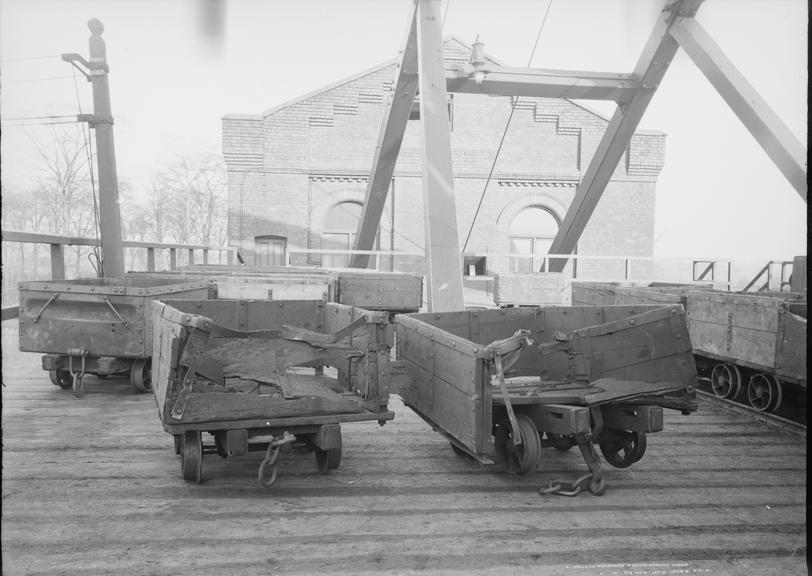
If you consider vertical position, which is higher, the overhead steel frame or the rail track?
the overhead steel frame

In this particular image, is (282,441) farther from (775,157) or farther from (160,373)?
(775,157)

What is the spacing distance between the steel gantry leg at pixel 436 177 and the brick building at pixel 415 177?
12.9 meters

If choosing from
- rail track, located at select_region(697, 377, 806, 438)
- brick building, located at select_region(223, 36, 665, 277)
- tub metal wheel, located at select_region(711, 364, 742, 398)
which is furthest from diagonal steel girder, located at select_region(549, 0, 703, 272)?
brick building, located at select_region(223, 36, 665, 277)

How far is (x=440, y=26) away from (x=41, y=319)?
546cm

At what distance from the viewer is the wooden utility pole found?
7.93m

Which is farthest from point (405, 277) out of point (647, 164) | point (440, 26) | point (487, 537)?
point (647, 164)

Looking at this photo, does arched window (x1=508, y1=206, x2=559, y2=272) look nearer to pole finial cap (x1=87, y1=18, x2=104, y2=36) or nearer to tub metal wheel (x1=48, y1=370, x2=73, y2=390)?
pole finial cap (x1=87, y1=18, x2=104, y2=36)

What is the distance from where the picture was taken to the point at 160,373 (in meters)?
4.41

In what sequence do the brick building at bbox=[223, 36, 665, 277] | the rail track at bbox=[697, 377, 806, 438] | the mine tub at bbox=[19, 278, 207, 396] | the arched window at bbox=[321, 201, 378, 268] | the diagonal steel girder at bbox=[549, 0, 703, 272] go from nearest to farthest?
the rail track at bbox=[697, 377, 806, 438], the mine tub at bbox=[19, 278, 207, 396], the diagonal steel girder at bbox=[549, 0, 703, 272], the brick building at bbox=[223, 36, 665, 277], the arched window at bbox=[321, 201, 378, 268]

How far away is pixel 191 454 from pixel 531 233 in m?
18.3

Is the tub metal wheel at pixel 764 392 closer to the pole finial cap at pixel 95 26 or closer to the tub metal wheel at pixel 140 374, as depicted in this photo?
the tub metal wheel at pixel 140 374

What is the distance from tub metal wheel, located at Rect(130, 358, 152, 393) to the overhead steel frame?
3.15 metres

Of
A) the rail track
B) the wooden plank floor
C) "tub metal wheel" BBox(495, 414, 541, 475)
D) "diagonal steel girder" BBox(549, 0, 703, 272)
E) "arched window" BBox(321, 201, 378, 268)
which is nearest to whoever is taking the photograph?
the wooden plank floor

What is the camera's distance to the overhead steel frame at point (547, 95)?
664 centimetres
